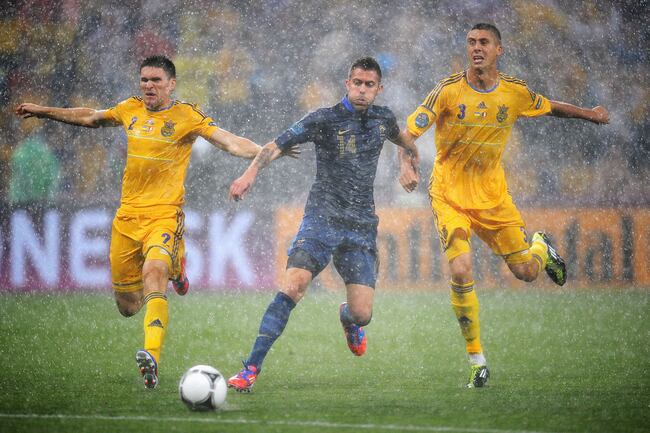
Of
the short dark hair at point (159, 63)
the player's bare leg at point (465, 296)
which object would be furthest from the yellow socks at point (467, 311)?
the short dark hair at point (159, 63)

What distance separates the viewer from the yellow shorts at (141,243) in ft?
23.2

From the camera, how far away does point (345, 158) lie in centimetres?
698

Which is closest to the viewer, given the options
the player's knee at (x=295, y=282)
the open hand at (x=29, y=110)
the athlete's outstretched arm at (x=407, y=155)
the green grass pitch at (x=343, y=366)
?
the green grass pitch at (x=343, y=366)

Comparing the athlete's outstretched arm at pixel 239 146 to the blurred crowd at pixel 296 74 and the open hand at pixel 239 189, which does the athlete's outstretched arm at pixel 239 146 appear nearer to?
the open hand at pixel 239 189

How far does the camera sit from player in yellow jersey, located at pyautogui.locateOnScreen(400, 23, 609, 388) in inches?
288

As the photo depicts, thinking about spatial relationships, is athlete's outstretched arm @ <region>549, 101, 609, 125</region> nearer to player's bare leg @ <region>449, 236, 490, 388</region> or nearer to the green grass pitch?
player's bare leg @ <region>449, 236, 490, 388</region>

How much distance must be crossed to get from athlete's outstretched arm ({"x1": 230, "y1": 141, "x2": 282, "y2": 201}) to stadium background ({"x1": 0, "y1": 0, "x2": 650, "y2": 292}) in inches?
283

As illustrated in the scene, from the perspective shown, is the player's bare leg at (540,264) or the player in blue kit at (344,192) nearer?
the player in blue kit at (344,192)

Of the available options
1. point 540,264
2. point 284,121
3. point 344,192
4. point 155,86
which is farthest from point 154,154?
point 284,121

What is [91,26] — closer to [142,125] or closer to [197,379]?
[142,125]

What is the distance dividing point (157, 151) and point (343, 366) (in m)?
2.26

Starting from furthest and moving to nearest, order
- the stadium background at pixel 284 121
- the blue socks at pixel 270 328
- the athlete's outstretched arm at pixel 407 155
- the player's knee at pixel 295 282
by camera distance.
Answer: the stadium background at pixel 284 121, the athlete's outstretched arm at pixel 407 155, the player's knee at pixel 295 282, the blue socks at pixel 270 328

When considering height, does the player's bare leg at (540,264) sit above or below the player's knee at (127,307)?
above

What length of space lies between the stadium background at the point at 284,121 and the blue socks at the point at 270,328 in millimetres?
7198
